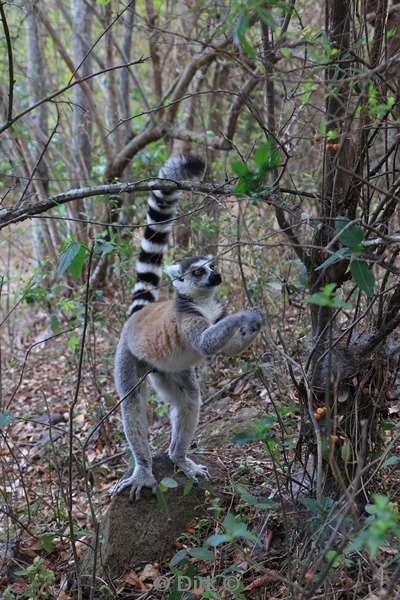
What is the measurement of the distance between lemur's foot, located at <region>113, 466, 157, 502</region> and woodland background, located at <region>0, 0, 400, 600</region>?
0.88 ft

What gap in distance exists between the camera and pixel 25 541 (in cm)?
411

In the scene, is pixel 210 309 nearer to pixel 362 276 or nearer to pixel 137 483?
pixel 137 483

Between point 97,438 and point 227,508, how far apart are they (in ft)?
7.68

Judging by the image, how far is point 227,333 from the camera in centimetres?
358

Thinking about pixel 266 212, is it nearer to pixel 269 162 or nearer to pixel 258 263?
pixel 258 263

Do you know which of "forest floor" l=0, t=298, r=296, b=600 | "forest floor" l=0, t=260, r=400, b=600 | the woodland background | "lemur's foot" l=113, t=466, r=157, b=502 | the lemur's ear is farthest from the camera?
the lemur's ear

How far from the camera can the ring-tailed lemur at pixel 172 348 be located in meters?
3.98

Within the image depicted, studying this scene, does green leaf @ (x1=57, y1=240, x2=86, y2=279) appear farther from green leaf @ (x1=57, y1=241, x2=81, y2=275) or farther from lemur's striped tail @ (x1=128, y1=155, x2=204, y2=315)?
lemur's striped tail @ (x1=128, y1=155, x2=204, y2=315)

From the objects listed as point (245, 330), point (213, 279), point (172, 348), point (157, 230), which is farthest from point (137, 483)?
point (157, 230)

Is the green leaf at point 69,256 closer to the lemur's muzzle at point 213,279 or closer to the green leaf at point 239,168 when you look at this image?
the green leaf at point 239,168

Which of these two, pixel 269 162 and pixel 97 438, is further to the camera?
pixel 97 438

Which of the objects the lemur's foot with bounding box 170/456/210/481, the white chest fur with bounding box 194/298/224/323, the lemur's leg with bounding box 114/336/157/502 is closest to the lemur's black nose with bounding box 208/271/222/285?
the white chest fur with bounding box 194/298/224/323

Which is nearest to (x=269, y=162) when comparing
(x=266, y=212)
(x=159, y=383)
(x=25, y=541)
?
(x=159, y=383)

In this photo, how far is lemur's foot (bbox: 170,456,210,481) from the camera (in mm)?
3997
